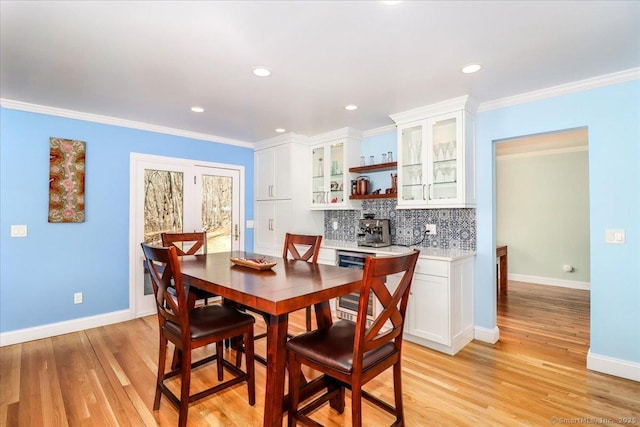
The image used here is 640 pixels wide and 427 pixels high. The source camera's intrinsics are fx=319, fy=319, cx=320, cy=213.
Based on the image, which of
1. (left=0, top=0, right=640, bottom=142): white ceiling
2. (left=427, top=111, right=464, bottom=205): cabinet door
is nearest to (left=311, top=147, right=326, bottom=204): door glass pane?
(left=0, top=0, right=640, bottom=142): white ceiling

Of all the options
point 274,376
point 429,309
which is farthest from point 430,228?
point 274,376

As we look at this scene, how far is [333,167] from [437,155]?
4.95ft

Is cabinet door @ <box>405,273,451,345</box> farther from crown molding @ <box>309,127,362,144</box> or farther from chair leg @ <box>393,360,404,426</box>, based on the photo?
crown molding @ <box>309,127,362,144</box>

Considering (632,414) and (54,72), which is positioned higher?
(54,72)

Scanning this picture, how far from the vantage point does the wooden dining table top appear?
1517 millimetres

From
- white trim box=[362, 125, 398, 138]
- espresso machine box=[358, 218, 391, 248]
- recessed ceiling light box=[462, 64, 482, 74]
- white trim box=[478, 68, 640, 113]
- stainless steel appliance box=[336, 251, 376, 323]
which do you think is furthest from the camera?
white trim box=[362, 125, 398, 138]

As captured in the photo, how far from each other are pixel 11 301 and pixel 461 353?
439 cm

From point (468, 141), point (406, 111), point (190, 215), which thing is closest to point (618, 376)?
point (468, 141)

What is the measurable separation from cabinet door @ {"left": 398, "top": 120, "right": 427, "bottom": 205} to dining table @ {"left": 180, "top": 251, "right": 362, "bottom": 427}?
1549mm

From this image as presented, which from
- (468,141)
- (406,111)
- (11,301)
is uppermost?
(406,111)

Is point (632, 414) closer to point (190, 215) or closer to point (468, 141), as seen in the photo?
point (468, 141)

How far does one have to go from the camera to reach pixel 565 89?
108 inches

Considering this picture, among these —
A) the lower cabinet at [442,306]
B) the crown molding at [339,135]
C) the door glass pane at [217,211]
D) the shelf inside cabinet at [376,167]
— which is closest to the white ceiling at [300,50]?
the shelf inside cabinet at [376,167]

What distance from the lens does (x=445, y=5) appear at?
1.69 metres
